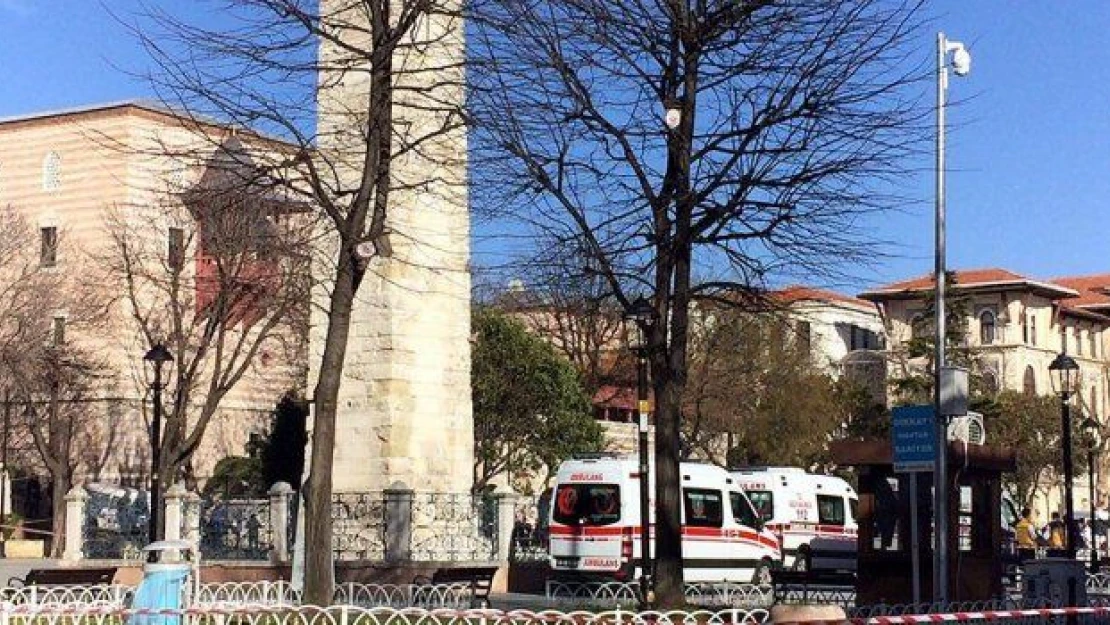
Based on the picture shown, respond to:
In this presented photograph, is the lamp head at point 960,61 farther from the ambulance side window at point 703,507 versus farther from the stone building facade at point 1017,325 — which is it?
the stone building facade at point 1017,325

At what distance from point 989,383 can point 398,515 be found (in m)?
48.1

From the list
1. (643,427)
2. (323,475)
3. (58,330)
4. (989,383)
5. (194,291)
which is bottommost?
(323,475)

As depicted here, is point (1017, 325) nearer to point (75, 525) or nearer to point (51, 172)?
point (51, 172)

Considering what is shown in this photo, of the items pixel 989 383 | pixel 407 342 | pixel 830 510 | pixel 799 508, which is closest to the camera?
pixel 407 342

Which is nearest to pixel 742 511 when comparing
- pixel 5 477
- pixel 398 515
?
pixel 398 515

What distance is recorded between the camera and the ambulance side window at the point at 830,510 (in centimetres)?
4006

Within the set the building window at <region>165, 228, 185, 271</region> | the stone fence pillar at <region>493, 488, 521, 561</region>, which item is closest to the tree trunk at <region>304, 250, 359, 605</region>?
the stone fence pillar at <region>493, 488, 521, 561</region>

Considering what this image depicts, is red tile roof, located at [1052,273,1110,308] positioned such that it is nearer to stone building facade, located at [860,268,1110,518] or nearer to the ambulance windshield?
stone building facade, located at [860,268,1110,518]

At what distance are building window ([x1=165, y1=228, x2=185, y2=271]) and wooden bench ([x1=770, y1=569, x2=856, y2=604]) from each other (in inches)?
856

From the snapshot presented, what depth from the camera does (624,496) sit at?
1192 inches

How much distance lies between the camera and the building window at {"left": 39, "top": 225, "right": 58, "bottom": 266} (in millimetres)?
54312

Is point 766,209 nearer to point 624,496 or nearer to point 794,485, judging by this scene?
point 624,496

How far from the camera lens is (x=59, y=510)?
50.8 meters

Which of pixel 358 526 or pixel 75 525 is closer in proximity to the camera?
pixel 358 526
